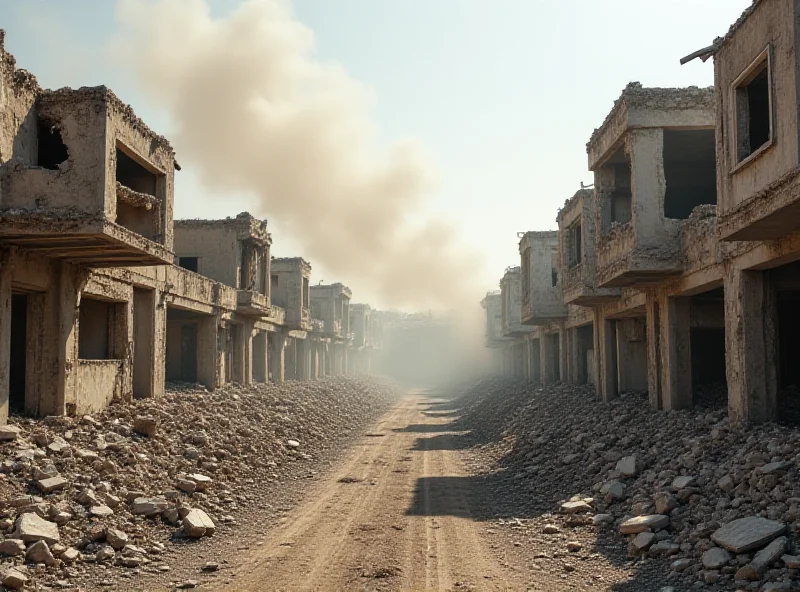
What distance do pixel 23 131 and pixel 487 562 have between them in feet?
35.1

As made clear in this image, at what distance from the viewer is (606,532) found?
1019 centimetres

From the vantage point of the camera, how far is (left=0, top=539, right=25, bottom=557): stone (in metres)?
8.27

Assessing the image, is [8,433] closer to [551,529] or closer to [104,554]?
[104,554]

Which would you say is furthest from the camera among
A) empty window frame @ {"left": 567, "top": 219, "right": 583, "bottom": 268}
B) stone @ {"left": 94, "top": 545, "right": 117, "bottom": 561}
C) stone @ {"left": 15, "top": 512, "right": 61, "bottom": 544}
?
empty window frame @ {"left": 567, "top": 219, "right": 583, "bottom": 268}

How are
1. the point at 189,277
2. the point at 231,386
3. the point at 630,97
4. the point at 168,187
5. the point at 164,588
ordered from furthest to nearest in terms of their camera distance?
the point at 231,386 < the point at 189,277 < the point at 168,187 < the point at 630,97 < the point at 164,588

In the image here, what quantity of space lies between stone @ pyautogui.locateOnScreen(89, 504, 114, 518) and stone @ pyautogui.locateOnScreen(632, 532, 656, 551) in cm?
709

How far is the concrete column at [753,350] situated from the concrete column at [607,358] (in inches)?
342

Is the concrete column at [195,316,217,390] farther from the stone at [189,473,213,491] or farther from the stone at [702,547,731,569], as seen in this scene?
the stone at [702,547,731,569]

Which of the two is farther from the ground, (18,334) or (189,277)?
(189,277)

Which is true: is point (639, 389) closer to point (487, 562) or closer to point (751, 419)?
point (751, 419)

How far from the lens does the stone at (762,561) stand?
720cm

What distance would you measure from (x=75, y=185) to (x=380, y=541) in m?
7.97

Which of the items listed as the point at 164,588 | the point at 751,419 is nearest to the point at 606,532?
the point at 751,419

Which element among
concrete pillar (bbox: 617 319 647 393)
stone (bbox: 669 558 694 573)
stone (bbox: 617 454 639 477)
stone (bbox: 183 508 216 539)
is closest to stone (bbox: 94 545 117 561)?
stone (bbox: 183 508 216 539)
